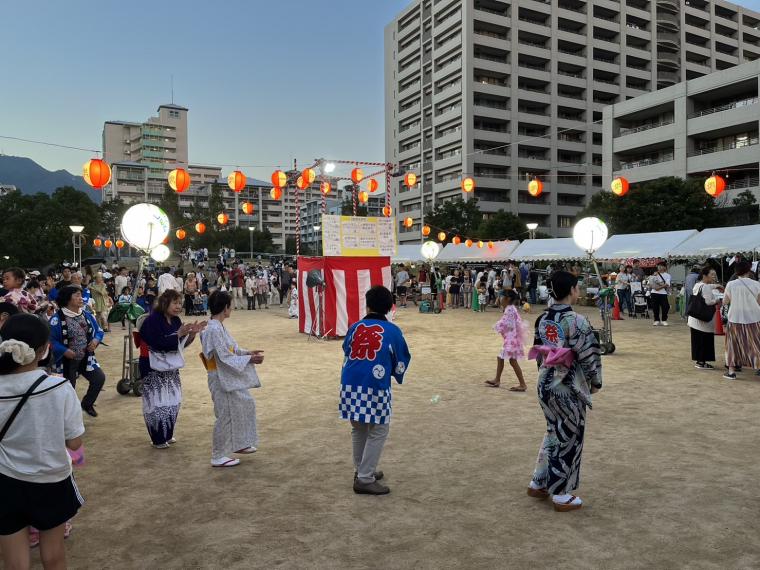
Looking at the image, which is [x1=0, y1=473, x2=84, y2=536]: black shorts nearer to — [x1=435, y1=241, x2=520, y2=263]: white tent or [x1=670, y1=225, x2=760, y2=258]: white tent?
[x1=670, y1=225, x2=760, y2=258]: white tent

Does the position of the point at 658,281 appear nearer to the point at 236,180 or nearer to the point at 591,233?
the point at 591,233

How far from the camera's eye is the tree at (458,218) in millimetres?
41250

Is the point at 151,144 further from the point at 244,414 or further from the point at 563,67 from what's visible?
the point at 244,414

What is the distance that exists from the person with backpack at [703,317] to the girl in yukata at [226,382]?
6876 millimetres

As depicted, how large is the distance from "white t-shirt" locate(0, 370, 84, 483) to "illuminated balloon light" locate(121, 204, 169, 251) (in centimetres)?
548

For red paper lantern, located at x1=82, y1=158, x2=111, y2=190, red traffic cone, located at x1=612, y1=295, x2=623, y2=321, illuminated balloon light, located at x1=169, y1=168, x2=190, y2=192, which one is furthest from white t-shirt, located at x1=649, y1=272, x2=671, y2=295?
red paper lantern, located at x1=82, y1=158, x2=111, y2=190

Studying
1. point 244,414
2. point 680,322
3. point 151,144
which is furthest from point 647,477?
point 151,144

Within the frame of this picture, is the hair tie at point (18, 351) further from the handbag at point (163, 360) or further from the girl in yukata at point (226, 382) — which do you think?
the handbag at point (163, 360)

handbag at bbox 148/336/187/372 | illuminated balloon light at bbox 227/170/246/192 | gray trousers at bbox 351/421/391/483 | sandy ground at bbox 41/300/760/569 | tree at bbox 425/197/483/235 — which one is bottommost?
sandy ground at bbox 41/300/760/569

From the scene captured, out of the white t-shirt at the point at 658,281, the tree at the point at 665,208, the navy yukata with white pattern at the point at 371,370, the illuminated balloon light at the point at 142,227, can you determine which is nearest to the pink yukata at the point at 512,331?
the navy yukata with white pattern at the point at 371,370

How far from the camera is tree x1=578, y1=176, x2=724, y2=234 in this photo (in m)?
27.5

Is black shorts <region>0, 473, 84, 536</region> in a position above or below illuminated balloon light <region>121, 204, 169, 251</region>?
below

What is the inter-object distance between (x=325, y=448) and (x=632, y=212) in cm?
2776

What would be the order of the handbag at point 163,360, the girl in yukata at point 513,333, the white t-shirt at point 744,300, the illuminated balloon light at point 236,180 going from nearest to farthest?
the handbag at point 163,360, the girl in yukata at point 513,333, the white t-shirt at point 744,300, the illuminated balloon light at point 236,180
